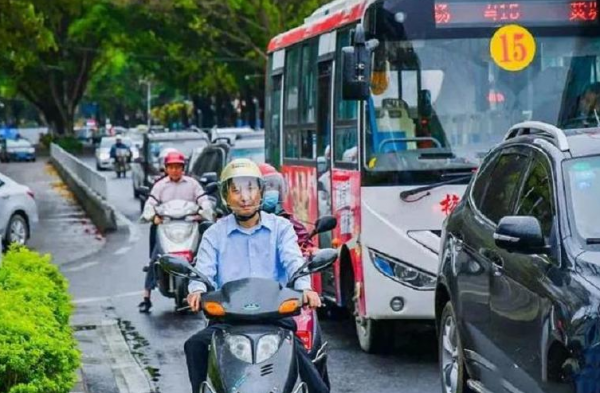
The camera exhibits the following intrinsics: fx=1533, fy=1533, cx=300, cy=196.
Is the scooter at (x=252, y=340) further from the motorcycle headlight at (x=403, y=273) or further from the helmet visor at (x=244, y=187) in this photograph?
the motorcycle headlight at (x=403, y=273)

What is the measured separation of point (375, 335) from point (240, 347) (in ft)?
19.1

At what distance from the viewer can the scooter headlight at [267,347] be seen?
675cm

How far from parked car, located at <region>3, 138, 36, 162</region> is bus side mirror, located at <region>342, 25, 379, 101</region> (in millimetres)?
66717

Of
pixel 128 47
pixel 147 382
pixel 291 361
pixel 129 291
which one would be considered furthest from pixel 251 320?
pixel 128 47

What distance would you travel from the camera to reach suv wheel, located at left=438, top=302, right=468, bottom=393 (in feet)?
29.6

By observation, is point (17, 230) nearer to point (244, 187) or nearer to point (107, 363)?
point (107, 363)

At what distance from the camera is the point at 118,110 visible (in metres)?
144

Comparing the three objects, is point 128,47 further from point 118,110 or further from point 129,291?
point 118,110

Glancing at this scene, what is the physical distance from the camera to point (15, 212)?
24.3m

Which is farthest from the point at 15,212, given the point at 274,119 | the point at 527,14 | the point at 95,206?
the point at 527,14

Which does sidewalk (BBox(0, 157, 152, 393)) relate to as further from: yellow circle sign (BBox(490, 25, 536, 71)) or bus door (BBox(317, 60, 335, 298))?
yellow circle sign (BBox(490, 25, 536, 71))

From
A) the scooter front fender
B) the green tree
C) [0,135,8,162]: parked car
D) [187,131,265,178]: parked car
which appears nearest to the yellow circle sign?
the scooter front fender

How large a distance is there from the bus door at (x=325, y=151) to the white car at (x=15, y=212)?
1076 centimetres

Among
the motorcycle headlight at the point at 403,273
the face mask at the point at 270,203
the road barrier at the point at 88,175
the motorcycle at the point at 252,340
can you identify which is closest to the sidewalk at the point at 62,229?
the road barrier at the point at 88,175
